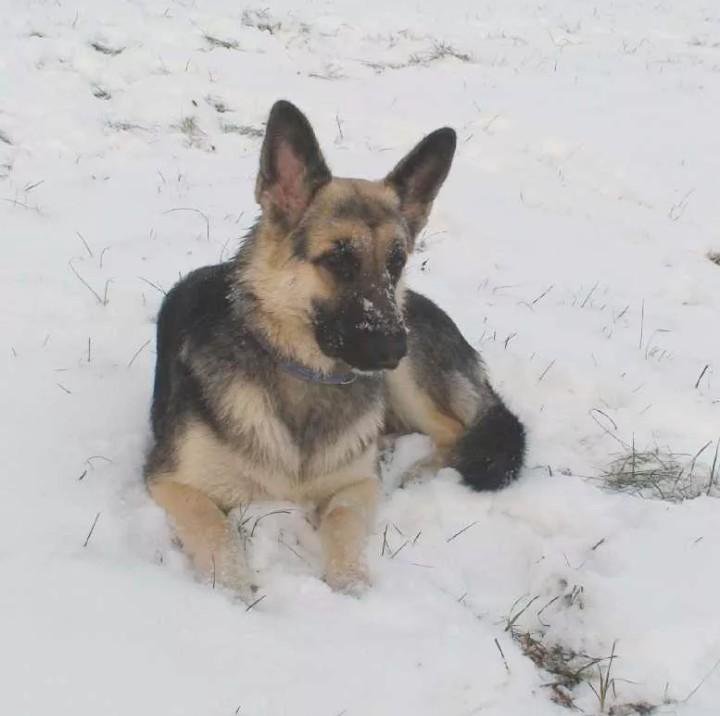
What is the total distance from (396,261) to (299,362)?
621 millimetres

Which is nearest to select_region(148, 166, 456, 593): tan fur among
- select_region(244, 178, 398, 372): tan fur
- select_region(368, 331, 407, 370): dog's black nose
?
select_region(244, 178, 398, 372): tan fur

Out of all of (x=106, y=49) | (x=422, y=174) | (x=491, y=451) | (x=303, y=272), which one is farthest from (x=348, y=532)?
(x=106, y=49)

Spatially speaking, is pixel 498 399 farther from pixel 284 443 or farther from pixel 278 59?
pixel 278 59

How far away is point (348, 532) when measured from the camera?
317 cm

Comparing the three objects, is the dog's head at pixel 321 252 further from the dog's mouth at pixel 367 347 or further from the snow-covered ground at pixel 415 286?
the snow-covered ground at pixel 415 286

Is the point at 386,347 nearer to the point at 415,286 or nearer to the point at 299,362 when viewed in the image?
the point at 299,362

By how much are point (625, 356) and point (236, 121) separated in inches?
182

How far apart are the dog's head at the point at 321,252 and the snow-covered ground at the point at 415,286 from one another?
0.88 metres

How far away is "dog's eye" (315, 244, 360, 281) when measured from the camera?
10.7ft

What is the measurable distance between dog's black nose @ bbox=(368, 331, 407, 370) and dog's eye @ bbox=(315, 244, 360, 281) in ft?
1.12

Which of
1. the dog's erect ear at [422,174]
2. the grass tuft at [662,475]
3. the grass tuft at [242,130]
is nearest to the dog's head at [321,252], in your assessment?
the dog's erect ear at [422,174]

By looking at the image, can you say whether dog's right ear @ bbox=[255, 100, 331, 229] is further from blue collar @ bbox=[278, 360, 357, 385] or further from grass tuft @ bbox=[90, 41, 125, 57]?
grass tuft @ bbox=[90, 41, 125, 57]

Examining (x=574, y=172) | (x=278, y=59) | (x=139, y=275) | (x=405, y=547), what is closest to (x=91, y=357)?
(x=139, y=275)

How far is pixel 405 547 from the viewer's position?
126 inches
